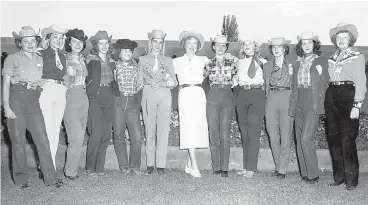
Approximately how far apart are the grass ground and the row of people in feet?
0.81

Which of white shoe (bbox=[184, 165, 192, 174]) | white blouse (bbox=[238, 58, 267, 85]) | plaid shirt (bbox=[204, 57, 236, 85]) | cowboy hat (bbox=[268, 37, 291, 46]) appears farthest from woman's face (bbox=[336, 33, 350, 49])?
white shoe (bbox=[184, 165, 192, 174])

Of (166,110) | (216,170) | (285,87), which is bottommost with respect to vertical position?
(216,170)

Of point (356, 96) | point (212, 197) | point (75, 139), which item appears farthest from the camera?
point (75, 139)

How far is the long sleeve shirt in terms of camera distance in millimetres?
5410

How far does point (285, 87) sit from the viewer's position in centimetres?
604

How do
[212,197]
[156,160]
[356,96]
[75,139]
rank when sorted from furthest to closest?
[156,160], [75,139], [356,96], [212,197]

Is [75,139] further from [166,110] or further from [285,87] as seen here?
[285,87]

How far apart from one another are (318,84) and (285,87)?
500 millimetres

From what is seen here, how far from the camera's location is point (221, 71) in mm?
6223

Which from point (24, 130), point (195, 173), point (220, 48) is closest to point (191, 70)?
point (220, 48)

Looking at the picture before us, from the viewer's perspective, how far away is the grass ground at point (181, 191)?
483 centimetres

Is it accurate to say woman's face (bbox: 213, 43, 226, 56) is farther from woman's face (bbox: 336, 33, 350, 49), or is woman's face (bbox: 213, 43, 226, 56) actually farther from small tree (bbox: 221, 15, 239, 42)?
small tree (bbox: 221, 15, 239, 42)

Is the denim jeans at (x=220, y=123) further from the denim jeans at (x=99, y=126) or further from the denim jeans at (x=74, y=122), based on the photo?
the denim jeans at (x=74, y=122)

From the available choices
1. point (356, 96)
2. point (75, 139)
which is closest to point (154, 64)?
point (75, 139)
